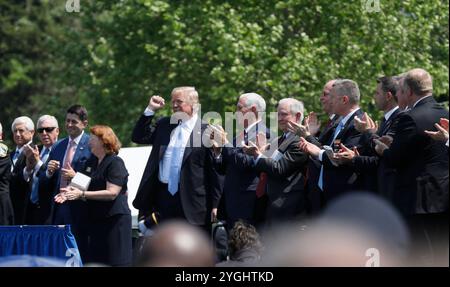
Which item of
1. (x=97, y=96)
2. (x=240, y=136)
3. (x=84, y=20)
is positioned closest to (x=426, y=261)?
(x=240, y=136)

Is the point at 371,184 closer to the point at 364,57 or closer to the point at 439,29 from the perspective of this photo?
the point at 364,57

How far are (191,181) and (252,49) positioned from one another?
1109 centimetres

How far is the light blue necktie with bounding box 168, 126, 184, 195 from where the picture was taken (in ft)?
35.6

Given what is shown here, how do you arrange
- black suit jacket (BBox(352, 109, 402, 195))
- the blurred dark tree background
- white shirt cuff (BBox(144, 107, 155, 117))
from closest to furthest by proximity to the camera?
black suit jacket (BBox(352, 109, 402, 195))
white shirt cuff (BBox(144, 107, 155, 117))
the blurred dark tree background

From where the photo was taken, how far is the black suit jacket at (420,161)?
877 centimetres

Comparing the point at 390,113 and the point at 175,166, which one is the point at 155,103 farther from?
the point at 390,113

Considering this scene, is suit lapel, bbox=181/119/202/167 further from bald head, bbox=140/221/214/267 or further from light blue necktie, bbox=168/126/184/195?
bald head, bbox=140/221/214/267

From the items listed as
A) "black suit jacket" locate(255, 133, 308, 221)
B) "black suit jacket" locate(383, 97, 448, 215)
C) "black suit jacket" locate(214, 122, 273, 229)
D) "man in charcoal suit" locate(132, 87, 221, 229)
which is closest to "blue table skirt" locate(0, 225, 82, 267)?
"man in charcoal suit" locate(132, 87, 221, 229)

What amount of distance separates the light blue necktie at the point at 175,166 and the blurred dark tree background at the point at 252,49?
34.6ft

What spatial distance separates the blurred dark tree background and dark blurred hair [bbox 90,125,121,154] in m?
10.6

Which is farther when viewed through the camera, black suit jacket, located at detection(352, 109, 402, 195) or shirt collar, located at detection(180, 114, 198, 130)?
shirt collar, located at detection(180, 114, 198, 130)

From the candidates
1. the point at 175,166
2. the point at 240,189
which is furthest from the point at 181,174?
the point at 240,189

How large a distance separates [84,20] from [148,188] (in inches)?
745

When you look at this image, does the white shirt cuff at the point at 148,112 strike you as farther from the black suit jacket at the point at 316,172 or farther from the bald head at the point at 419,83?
the bald head at the point at 419,83
